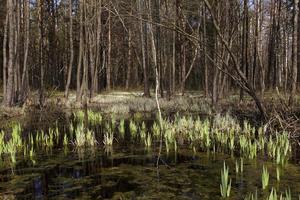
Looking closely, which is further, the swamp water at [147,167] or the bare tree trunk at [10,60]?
the bare tree trunk at [10,60]

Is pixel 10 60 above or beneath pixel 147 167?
above

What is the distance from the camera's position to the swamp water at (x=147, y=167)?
543 centimetres

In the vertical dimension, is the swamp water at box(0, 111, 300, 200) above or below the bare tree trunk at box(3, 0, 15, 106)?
below

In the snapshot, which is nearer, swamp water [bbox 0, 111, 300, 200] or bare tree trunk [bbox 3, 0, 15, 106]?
swamp water [bbox 0, 111, 300, 200]

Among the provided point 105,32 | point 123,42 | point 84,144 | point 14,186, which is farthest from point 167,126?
point 123,42

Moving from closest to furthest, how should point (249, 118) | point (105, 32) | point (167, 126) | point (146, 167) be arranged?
point (146, 167) → point (167, 126) → point (249, 118) → point (105, 32)

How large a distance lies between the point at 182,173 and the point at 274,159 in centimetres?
182

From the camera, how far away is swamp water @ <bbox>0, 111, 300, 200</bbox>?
5.43 metres

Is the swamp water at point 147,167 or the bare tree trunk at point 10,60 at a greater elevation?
the bare tree trunk at point 10,60

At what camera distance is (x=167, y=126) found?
387 inches

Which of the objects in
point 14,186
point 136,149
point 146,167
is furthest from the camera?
point 136,149

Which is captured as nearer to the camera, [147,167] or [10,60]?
[147,167]

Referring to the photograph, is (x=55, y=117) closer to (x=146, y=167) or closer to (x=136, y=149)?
(x=136, y=149)

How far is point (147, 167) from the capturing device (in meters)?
6.98
